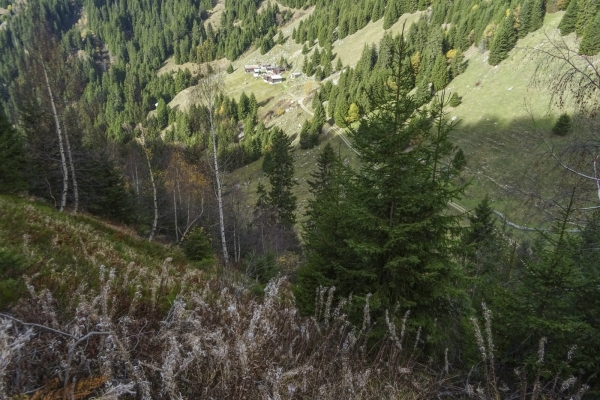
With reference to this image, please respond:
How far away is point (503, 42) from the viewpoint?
66.9 m

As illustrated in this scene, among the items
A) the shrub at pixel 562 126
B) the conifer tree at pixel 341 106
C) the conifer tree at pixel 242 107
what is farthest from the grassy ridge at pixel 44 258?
the conifer tree at pixel 242 107

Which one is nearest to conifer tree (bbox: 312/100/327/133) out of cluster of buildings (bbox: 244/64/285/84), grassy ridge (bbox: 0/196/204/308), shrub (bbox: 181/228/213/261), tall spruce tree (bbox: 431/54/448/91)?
tall spruce tree (bbox: 431/54/448/91)

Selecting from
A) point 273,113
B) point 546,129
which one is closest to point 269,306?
point 546,129

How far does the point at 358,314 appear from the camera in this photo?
293 inches

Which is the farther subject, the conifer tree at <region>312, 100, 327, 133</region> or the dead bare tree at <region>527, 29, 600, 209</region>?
the conifer tree at <region>312, 100, 327, 133</region>

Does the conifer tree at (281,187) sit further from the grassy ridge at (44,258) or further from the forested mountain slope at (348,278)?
the grassy ridge at (44,258)

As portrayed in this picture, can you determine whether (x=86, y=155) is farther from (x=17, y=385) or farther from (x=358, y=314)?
(x=17, y=385)

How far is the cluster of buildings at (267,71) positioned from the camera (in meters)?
130

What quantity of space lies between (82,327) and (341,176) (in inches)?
262

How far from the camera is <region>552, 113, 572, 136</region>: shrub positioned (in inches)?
1734

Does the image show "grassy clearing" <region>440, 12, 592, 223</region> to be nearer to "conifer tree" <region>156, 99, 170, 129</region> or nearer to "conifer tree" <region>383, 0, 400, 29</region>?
"conifer tree" <region>383, 0, 400, 29</region>

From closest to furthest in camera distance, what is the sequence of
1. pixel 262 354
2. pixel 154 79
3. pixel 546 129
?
pixel 262 354
pixel 546 129
pixel 154 79

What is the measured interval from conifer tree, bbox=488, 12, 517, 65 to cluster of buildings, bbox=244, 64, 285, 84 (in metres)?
81.5

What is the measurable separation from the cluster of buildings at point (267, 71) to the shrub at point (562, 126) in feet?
338
